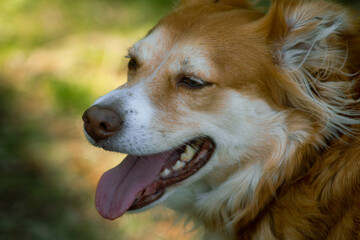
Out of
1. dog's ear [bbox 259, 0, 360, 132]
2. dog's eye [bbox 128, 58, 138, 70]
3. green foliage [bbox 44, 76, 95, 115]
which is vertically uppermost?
dog's eye [bbox 128, 58, 138, 70]

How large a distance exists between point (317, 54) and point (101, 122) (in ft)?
3.93

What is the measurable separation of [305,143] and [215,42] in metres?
0.73

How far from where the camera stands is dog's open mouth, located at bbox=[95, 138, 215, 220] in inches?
95.3

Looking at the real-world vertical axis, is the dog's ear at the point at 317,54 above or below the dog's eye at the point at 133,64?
below

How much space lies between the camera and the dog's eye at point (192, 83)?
2.39m

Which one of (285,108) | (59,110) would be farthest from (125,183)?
(59,110)

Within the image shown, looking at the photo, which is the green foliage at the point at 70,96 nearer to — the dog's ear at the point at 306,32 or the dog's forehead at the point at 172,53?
the dog's forehead at the point at 172,53

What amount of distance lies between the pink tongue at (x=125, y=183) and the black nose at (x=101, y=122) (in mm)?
304

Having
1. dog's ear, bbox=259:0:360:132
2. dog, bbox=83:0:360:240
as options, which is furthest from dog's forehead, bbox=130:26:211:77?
dog's ear, bbox=259:0:360:132

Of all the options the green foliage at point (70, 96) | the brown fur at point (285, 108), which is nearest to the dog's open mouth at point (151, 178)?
the brown fur at point (285, 108)

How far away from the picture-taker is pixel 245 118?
239 cm

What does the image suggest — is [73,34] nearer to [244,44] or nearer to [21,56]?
[21,56]

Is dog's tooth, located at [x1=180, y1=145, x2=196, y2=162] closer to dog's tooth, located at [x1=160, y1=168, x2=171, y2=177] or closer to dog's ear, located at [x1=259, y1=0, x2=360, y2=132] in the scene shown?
dog's tooth, located at [x1=160, y1=168, x2=171, y2=177]

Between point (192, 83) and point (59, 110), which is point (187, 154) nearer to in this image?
point (192, 83)
